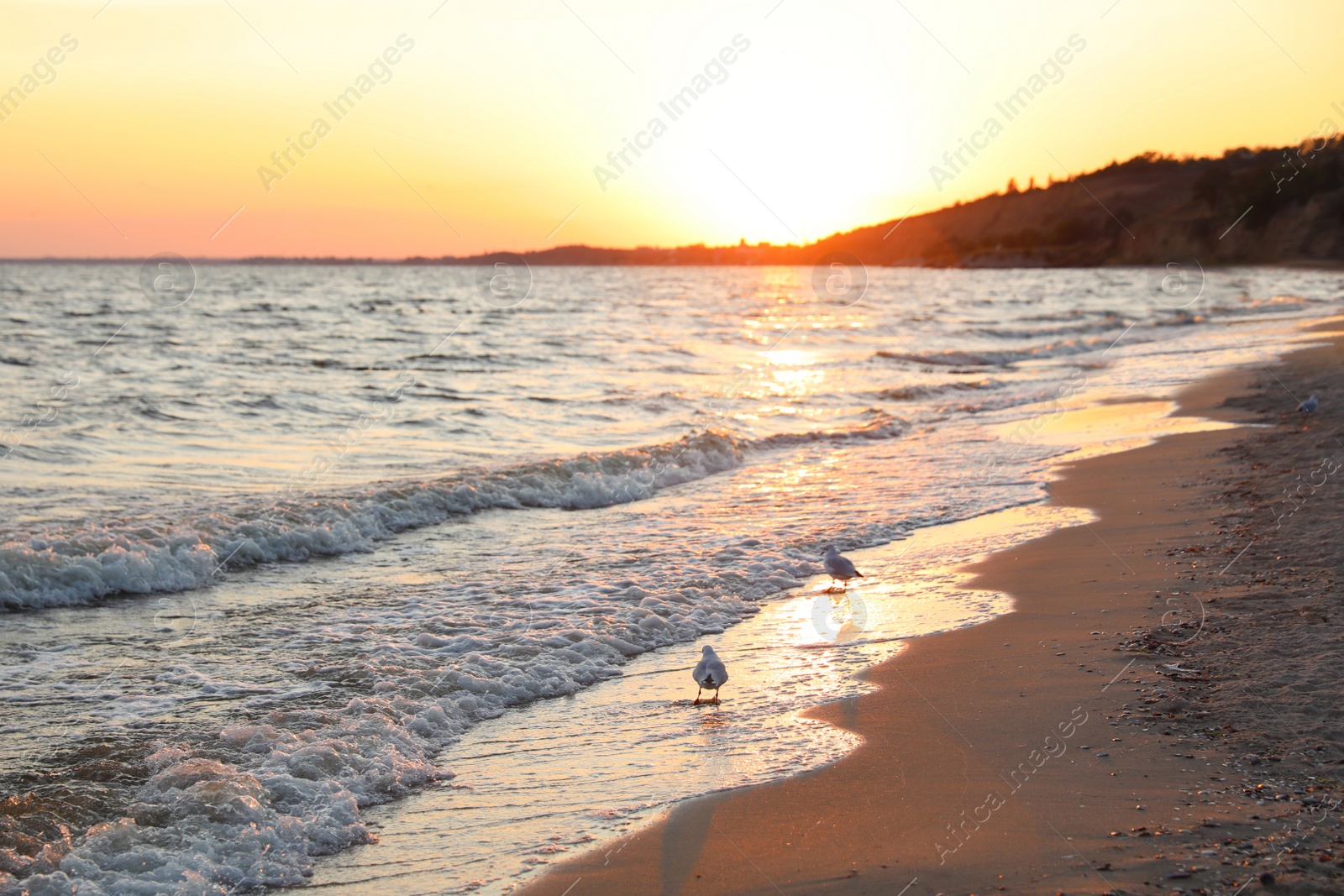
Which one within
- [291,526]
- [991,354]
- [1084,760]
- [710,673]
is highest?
[991,354]

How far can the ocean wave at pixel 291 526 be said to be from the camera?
812cm

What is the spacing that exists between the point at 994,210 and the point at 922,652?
17740 cm

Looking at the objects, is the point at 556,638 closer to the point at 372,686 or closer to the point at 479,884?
the point at 372,686

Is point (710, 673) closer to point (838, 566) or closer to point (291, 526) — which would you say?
point (838, 566)

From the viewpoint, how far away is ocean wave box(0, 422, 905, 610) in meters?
8.12

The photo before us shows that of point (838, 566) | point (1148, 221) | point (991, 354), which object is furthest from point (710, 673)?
point (1148, 221)

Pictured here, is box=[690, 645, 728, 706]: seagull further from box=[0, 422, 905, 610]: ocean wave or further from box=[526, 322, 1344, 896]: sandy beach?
box=[0, 422, 905, 610]: ocean wave

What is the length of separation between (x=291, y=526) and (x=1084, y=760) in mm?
7908

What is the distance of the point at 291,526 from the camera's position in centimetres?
970

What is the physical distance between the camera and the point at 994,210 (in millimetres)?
168750

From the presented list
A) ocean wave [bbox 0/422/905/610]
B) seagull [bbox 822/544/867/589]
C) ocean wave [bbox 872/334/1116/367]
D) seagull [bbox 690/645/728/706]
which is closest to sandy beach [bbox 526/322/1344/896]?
seagull [bbox 690/645/728/706]

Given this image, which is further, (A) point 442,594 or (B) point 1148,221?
(B) point 1148,221

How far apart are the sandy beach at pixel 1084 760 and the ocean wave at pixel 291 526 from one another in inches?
237

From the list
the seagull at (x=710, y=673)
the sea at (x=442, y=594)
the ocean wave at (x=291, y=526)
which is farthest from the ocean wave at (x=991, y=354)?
the seagull at (x=710, y=673)
